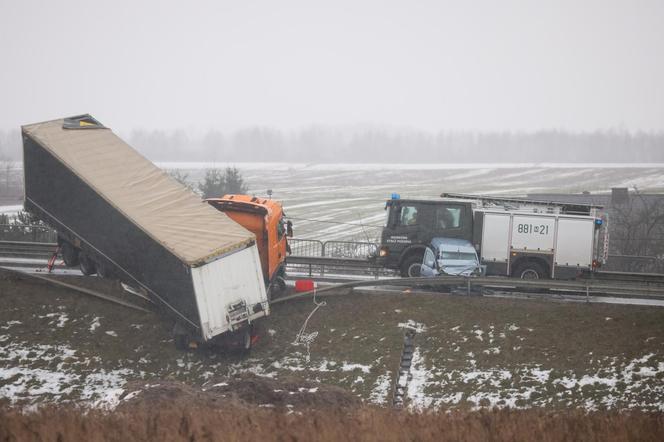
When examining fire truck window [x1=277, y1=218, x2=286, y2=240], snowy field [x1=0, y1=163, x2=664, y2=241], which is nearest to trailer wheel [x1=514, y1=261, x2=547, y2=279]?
fire truck window [x1=277, y1=218, x2=286, y2=240]

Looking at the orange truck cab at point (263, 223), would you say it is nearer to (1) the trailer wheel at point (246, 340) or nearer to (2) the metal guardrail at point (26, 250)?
(1) the trailer wheel at point (246, 340)

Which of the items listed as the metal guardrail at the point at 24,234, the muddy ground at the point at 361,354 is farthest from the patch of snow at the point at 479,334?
the metal guardrail at the point at 24,234

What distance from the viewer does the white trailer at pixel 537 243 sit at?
74.6ft

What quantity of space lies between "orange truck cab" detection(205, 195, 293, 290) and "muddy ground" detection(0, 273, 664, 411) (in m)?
1.51

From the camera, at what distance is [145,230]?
56.7ft

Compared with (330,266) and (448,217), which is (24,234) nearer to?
(330,266)

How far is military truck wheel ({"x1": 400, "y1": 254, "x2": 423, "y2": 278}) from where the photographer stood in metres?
23.3

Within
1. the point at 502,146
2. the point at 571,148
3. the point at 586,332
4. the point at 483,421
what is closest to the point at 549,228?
the point at 586,332

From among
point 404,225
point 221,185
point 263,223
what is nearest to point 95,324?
point 263,223

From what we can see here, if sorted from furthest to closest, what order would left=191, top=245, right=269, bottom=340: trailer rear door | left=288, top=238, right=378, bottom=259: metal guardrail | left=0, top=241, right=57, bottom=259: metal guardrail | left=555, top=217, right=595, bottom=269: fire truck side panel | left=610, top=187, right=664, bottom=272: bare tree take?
left=610, top=187, right=664, bottom=272: bare tree → left=288, top=238, right=378, bottom=259: metal guardrail → left=0, top=241, right=57, bottom=259: metal guardrail → left=555, top=217, right=595, bottom=269: fire truck side panel → left=191, top=245, right=269, bottom=340: trailer rear door

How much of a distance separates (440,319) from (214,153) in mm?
133848

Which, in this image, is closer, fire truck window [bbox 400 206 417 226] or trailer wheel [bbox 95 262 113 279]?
trailer wheel [bbox 95 262 113 279]

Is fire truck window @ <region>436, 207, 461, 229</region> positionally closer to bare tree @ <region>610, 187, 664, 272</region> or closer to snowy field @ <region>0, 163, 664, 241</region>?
bare tree @ <region>610, 187, 664, 272</region>

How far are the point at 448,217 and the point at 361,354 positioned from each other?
788 centimetres
